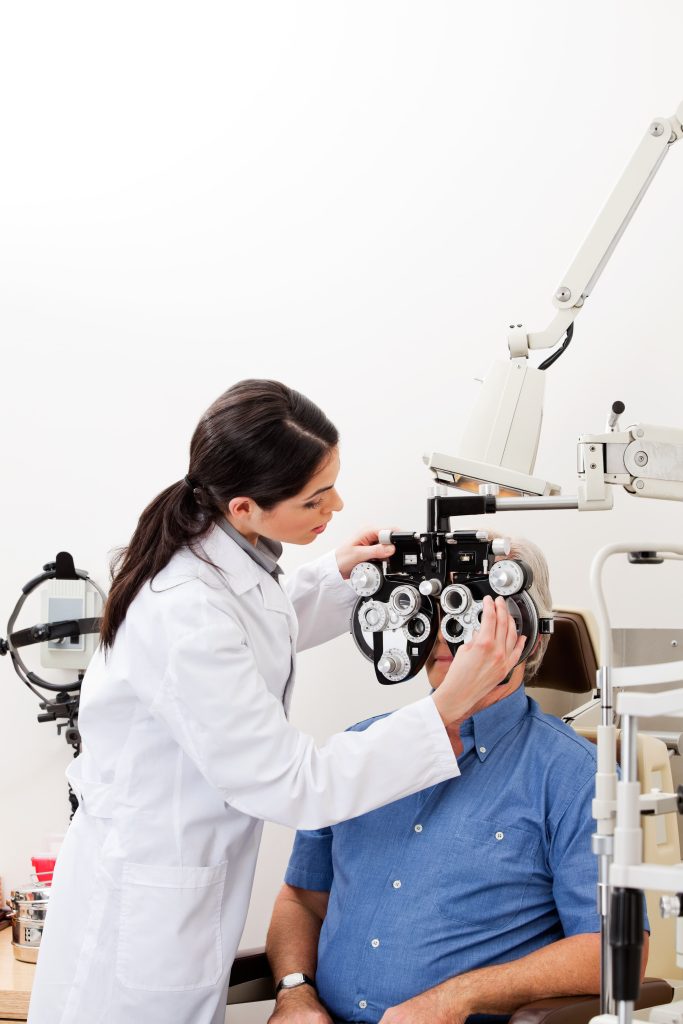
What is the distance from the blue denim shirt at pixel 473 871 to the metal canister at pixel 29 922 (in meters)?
0.69

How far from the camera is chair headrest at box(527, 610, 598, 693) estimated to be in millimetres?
1775

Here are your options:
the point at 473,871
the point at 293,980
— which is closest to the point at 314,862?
the point at 293,980

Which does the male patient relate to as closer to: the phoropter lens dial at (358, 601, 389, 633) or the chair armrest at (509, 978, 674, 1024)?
the chair armrest at (509, 978, 674, 1024)

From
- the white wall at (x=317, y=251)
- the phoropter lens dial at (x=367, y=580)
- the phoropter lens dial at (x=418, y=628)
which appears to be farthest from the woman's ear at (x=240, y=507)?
the white wall at (x=317, y=251)

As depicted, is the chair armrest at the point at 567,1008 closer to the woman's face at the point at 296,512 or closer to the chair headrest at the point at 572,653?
the chair headrest at the point at 572,653

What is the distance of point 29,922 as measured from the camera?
2.00m

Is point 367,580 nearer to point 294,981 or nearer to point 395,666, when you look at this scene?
point 395,666

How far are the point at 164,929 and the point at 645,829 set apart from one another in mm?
742

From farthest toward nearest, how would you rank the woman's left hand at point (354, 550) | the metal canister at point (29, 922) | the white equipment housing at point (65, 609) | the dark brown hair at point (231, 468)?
the white equipment housing at point (65, 609) < the metal canister at point (29, 922) < the woman's left hand at point (354, 550) < the dark brown hair at point (231, 468)

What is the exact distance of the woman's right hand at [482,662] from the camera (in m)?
1.38

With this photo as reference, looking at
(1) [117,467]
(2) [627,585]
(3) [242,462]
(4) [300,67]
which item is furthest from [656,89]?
(1) [117,467]

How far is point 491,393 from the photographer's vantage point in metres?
1.55

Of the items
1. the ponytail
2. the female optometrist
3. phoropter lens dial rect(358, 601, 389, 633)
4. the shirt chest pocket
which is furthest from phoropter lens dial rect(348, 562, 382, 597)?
the shirt chest pocket

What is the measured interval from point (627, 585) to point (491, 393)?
2.11ft
